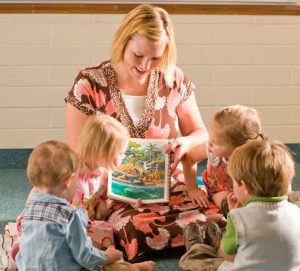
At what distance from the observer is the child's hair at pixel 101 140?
2.73 m

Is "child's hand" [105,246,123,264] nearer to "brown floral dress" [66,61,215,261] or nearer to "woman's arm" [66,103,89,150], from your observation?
"brown floral dress" [66,61,215,261]

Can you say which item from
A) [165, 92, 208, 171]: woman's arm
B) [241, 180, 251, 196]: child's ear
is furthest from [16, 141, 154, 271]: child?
[165, 92, 208, 171]: woman's arm

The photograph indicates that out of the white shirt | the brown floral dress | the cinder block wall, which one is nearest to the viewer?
the brown floral dress

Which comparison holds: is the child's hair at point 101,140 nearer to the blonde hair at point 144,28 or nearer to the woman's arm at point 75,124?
the woman's arm at point 75,124

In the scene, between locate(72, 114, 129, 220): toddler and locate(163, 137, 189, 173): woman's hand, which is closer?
locate(72, 114, 129, 220): toddler

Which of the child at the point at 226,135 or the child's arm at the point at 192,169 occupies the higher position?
the child at the point at 226,135

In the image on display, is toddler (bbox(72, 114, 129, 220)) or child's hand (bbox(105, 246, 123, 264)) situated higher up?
toddler (bbox(72, 114, 129, 220))

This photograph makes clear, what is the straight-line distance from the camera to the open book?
2971mm

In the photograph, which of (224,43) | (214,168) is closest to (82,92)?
(214,168)

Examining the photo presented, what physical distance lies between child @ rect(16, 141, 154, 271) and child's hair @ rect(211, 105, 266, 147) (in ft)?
2.31

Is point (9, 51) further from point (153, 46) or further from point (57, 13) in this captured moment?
point (153, 46)

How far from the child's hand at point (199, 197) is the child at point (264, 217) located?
75cm

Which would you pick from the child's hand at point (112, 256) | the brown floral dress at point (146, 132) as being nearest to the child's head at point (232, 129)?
the brown floral dress at point (146, 132)

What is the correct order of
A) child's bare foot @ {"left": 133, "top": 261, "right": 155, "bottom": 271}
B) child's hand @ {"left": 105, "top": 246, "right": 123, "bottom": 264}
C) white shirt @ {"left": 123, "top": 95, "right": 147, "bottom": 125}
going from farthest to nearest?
white shirt @ {"left": 123, "top": 95, "right": 147, "bottom": 125} < child's bare foot @ {"left": 133, "top": 261, "right": 155, "bottom": 271} < child's hand @ {"left": 105, "top": 246, "right": 123, "bottom": 264}
